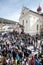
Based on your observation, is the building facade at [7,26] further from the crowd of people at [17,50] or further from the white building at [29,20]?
the white building at [29,20]

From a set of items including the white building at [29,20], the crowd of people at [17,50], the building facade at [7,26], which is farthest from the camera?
the white building at [29,20]

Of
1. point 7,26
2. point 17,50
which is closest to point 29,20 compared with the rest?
point 7,26

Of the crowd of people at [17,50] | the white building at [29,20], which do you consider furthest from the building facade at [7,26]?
the white building at [29,20]

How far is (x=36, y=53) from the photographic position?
3.92m

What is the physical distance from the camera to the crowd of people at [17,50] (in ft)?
12.1

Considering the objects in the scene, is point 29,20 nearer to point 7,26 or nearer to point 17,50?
point 7,26

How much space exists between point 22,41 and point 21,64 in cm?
59

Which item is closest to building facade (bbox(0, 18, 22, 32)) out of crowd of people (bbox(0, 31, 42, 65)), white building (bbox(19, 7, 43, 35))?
crowd of people (bbox(0, 31, 42, 65))

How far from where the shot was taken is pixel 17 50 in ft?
12.8

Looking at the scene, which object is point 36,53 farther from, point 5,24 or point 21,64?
point 5,24

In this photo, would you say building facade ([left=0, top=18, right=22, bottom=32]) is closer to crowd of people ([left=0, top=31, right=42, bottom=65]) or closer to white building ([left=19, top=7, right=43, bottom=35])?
crowd of people ([left=0, top=31, right=42, bottom=65])

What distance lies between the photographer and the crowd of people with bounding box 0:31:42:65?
368 cm

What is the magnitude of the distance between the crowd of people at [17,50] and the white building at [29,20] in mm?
183

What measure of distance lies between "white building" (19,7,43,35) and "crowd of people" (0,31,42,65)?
0.60ft
